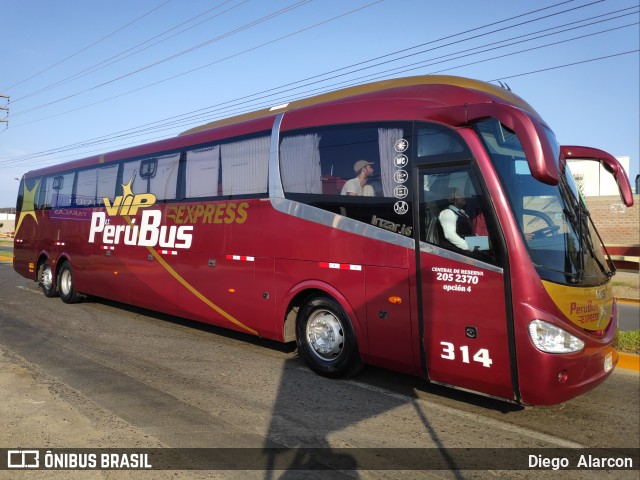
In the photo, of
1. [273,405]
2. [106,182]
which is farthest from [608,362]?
[106,182]

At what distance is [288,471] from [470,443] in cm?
157

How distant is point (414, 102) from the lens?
4965mm

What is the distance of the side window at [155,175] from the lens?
318 inches

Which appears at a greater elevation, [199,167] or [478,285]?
[199,167]

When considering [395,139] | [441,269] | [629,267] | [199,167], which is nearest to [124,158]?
[199,167]

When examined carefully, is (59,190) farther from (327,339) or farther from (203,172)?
(327,339)

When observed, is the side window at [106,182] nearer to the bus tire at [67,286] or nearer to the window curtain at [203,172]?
the bus tire at [67,286]

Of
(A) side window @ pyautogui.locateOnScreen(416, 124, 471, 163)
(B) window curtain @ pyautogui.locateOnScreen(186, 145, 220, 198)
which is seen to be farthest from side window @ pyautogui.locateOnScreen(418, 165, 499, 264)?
(B) window curtain @ pyautogui.locateOnScreen(186, 145, 220, 198)

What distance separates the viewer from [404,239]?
489 cm

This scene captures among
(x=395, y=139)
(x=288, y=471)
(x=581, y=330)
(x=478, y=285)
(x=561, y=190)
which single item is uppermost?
(x=395, y=139)

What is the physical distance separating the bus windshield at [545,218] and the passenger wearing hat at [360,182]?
4.14 feet

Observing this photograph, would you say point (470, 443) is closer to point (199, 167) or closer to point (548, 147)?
point (548, 147)

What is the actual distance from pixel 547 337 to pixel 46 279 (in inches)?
458

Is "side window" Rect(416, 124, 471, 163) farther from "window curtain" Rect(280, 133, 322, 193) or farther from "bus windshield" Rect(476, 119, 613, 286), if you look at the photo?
"window curtain" Rect(280, 133, 322, 193)
